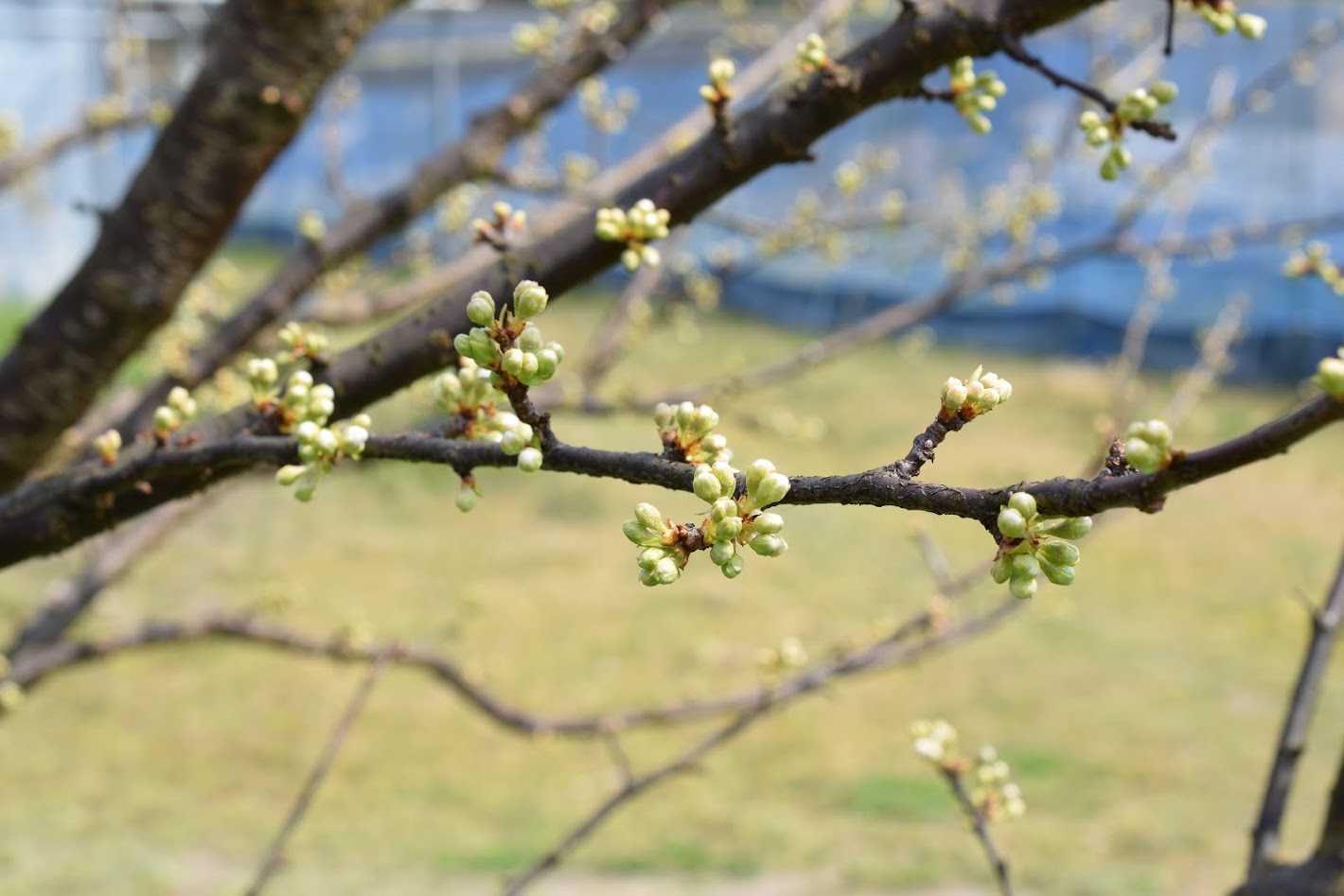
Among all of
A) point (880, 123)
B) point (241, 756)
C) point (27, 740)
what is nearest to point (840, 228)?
point (241, 756)

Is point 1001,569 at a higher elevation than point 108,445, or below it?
higher

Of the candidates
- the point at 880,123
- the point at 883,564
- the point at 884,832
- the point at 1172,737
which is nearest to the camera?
the point at 884,832

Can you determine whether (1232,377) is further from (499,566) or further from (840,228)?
(840,228)

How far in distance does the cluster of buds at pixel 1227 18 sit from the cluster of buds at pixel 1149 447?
752 millimetres

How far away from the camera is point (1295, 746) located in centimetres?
162

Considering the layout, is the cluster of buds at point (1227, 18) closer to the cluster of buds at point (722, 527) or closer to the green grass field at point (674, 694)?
the cluster of buds at point (722, 527)

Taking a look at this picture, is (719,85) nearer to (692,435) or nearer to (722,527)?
(692,435)

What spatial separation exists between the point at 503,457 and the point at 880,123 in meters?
11.9

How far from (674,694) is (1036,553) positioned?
18.3ft

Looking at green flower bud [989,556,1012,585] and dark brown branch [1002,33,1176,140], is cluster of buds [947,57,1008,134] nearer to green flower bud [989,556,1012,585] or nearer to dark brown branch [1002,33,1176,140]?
dark brown branch [1002,33,1176,140]

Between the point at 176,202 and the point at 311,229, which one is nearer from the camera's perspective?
the point at 176,202

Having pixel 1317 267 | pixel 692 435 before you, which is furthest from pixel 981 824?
pixel 692 435

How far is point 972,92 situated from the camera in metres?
1.39

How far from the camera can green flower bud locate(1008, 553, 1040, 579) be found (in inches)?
28.2
